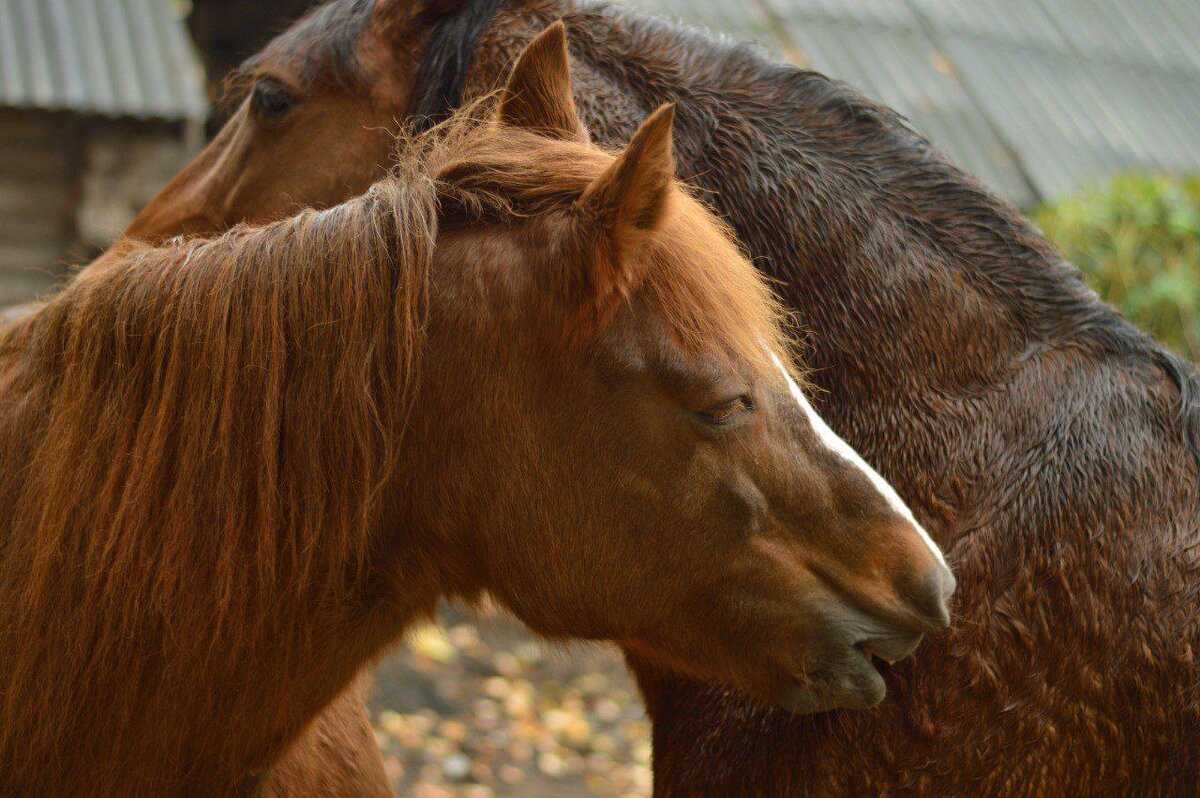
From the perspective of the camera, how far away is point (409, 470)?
6.11 feet

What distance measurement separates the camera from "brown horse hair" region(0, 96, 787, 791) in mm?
1803

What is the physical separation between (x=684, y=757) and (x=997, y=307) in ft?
3.71

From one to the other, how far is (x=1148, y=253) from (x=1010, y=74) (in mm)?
3150

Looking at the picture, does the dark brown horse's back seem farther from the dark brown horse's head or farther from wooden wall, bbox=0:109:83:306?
wooden wall, bbox=0:109:83:306

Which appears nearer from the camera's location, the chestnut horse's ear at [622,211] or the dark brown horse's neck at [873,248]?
the chestnut horse's ear at [622,211]

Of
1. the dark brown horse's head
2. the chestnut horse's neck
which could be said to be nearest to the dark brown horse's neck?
the dark brown horse's head

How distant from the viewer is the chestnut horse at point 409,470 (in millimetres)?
1807

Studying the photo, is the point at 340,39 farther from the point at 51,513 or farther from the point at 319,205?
the point at 51,513

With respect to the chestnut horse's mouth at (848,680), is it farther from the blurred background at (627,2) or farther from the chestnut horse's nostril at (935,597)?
the blurred background at (627,2)

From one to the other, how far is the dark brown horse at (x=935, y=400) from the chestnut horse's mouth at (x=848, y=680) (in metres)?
0.18

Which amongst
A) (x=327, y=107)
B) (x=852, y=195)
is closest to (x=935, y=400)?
(x=852, y=195)

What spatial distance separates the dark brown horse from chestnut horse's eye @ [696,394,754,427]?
544 millimetres

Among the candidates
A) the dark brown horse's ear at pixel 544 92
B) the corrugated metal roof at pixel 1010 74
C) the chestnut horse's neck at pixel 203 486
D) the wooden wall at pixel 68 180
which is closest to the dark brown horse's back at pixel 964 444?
the dark brown horse's ear at pixel 544 92

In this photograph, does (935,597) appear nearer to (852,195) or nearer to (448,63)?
(852,195)
